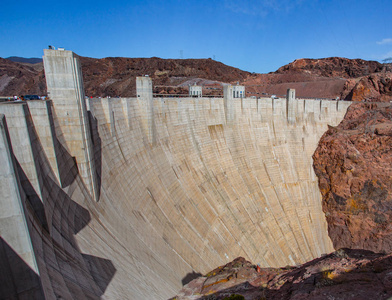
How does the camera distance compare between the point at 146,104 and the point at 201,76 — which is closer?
the point at 146,104

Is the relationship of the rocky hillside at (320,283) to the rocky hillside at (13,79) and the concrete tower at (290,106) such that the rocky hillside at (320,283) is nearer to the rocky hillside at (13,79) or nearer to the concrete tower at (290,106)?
the concrete tower at (290,106)

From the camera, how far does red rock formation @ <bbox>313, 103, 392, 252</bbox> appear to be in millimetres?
24906

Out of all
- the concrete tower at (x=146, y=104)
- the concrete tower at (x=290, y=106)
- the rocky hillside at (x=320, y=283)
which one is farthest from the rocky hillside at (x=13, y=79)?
the rocky hillside at (x=320, y=283)

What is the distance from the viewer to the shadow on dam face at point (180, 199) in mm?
8788

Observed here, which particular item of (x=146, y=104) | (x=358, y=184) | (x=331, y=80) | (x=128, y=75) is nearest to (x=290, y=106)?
(x=358, y=184)

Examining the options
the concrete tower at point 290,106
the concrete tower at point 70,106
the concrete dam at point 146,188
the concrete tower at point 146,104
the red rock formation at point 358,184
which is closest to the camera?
the concrete dam at point 146,188

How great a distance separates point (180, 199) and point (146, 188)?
3449mm

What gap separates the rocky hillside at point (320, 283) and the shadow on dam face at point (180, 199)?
3.10 m

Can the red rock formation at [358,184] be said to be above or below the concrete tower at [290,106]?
below

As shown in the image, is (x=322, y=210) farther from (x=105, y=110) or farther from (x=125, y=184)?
(x=105, y=110)

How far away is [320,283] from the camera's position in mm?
7719

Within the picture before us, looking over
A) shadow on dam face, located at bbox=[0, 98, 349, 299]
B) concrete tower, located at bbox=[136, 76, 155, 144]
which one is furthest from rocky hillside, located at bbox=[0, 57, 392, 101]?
concrete tower, located at bbox=[136, 76, 155, 144]

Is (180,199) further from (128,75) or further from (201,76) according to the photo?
(128,75)

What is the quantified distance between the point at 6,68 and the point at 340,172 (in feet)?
296
